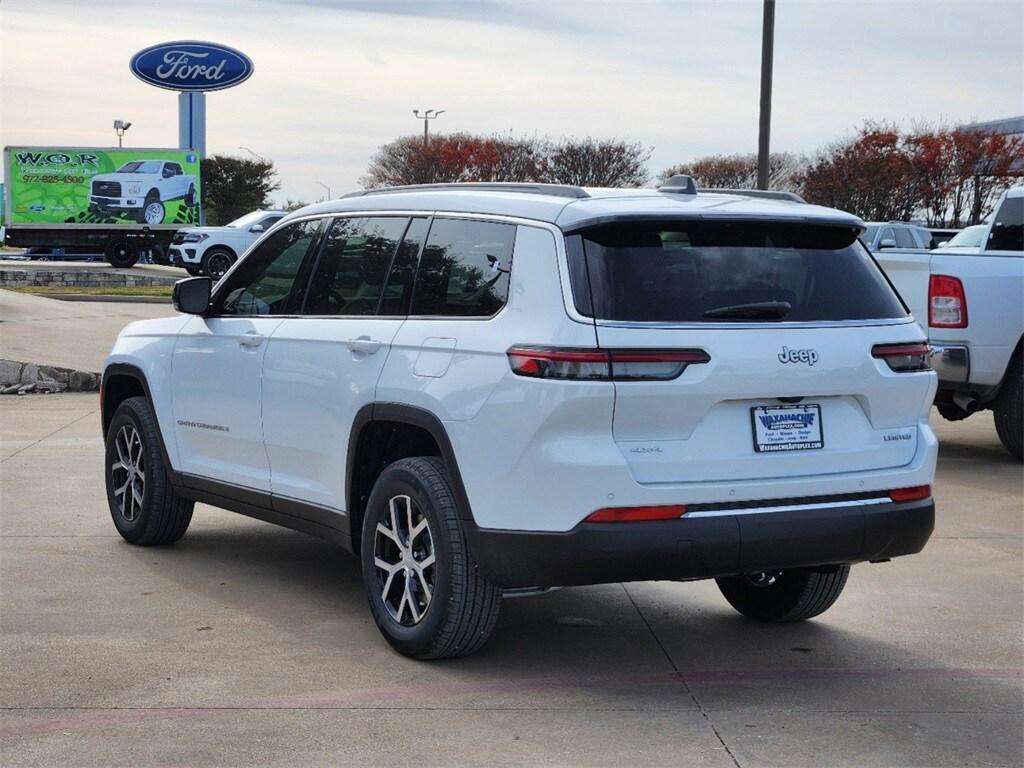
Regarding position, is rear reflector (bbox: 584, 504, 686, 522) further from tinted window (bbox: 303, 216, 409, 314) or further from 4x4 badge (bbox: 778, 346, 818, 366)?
tinted window (bbox: 303, 216, 409, 314)

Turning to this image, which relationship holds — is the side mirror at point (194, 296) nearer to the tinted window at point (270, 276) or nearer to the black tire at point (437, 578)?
the tinted window at point (270, 276)

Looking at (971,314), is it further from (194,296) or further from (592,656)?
(194,296)

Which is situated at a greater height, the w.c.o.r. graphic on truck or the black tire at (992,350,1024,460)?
the w.c.o.r. graphic on truck

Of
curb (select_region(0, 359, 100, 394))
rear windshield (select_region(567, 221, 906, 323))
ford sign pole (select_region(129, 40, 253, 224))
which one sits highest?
ford sign pole (select_region(129, 40, 253, 224))

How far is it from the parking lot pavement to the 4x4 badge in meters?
1.19

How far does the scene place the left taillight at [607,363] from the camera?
15.8ft

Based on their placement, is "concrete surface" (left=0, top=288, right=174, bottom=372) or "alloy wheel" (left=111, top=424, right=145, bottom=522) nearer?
"alloy wheel" (left=111, top=424, right=145, bottom=522)

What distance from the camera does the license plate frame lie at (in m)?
5.05

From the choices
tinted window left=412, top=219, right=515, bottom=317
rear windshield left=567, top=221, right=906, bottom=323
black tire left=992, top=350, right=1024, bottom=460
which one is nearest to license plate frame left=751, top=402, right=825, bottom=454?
rear windshield left=567, top=221, right=906, bottom=323

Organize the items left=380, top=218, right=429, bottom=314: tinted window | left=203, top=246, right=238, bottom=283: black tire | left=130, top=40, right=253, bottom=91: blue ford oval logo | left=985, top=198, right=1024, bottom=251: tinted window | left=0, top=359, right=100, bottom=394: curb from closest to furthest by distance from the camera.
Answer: left=380, top=218, right=429, bottom=314: tinted window
left=985, top=198, right=1024, bottom=251: tinted window
left=0, top=359, right=100, bottom=394: curb
left=203, top=246, right=238, bottom=283: black tire
left=130, top=40, right=253, bottom=91: blue ford oval logo

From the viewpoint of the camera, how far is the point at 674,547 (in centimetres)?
488

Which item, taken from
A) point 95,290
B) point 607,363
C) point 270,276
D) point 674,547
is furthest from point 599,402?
point 95,290

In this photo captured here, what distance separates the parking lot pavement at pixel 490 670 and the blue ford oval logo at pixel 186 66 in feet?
138

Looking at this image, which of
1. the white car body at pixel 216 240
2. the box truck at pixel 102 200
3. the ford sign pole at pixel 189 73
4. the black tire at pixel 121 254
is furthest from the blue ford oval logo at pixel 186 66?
the white car body at pixel 216 240
